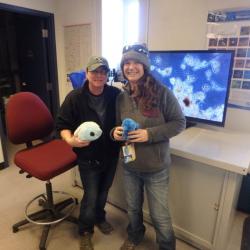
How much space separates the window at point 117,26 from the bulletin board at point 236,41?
2.85 ft

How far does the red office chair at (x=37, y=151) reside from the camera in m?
1.61

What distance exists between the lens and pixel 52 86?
3303mm

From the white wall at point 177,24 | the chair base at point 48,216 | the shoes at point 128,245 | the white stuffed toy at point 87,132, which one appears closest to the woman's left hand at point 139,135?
the white stuffed toy at point 87,132

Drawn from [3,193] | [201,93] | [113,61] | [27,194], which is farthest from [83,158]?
[113,61]

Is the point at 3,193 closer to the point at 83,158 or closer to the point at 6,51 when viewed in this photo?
the point at 83,158

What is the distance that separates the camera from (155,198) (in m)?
1.34

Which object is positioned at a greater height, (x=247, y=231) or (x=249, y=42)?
(x=249, y=42)

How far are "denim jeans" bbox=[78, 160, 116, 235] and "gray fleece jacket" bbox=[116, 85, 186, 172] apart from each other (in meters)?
0.30

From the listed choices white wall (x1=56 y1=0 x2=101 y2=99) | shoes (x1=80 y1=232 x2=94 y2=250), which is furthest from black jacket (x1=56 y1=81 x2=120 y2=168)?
white wall (x1=56 y1=0 x2=101 y2=99)

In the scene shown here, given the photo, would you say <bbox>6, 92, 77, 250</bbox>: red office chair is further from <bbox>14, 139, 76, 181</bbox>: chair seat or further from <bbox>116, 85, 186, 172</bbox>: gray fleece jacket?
<bbox>116, 85, 186, 172</bbox>: gray fleece jacket

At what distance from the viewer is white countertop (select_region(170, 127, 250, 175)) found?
1.30 m

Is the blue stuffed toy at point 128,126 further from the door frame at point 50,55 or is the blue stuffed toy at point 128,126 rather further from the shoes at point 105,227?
the door frame at point 50,55

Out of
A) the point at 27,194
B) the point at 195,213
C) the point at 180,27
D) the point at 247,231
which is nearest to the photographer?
the point at 195,213

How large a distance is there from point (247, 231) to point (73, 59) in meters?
2.72
